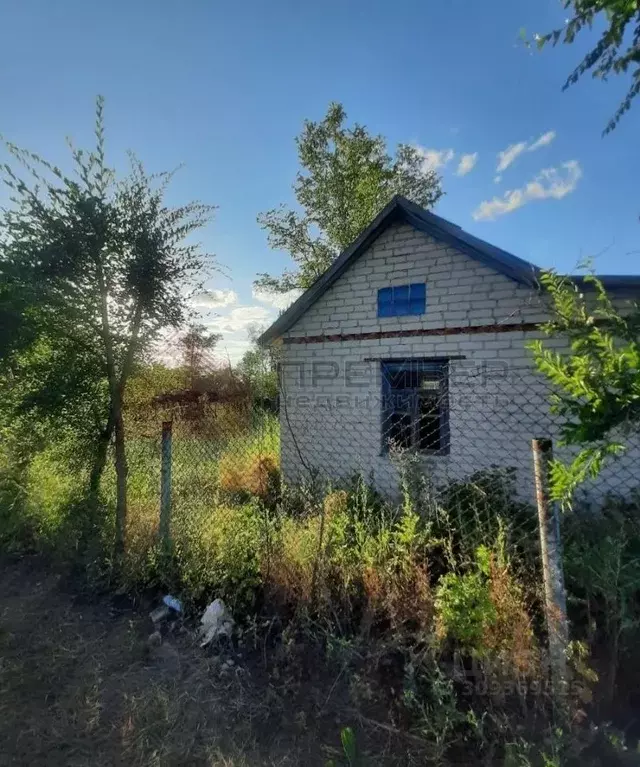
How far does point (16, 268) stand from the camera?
374 cm

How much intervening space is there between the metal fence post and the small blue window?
14.9 feet

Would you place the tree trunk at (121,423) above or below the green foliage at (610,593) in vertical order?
above

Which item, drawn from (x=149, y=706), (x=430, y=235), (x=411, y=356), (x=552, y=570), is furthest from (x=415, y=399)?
(x=149, y=706)

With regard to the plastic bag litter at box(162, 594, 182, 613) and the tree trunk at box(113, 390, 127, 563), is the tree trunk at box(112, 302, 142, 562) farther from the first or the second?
the plastic bag litter at box(162, 594, 182, 613)

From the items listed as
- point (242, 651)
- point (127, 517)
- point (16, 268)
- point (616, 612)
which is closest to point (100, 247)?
point (16, 268)

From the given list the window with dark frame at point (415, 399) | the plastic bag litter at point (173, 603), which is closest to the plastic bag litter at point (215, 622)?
the plastic bag litter at point (173, 603)

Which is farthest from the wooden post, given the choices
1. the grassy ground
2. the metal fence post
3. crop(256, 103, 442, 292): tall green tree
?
crop(256, 103, 442, 292): tall green tree

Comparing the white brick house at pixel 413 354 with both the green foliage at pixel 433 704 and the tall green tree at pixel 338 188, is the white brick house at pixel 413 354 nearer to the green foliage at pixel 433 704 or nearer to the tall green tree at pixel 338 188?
the green foliage at pixel 433 704

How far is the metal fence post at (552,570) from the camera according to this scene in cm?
187

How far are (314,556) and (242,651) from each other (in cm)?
70

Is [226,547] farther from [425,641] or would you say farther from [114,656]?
[425,641]

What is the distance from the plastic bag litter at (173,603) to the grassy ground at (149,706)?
7.1 inches

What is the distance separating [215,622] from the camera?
2.83m

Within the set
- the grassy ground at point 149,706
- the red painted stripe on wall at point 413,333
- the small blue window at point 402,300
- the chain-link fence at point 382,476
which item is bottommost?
the grassy ground at point 149,706
